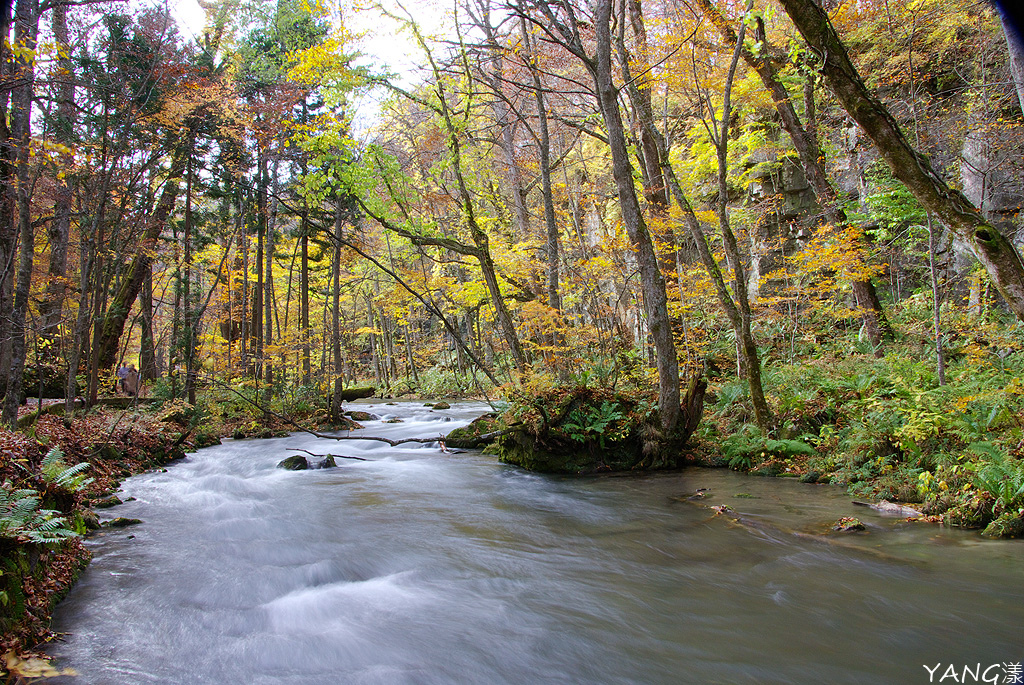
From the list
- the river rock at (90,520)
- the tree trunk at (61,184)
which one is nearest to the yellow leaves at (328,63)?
the tree trunk at (61,184)

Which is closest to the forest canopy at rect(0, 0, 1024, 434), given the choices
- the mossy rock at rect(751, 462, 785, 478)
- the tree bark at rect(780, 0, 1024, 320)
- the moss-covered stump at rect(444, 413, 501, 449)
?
the tree bark at rect(780, 0, 1024, 320)

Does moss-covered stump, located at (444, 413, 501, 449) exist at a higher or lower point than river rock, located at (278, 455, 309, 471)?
higher

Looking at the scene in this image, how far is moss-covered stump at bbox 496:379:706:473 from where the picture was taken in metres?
8.82

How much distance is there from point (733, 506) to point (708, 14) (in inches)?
330

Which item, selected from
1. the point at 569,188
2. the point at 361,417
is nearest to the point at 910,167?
the point at 569,188

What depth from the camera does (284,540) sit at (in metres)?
6.02

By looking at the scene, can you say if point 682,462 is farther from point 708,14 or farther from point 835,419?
point 708,14

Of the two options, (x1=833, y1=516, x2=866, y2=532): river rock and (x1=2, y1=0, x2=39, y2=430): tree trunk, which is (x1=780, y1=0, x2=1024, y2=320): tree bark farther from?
(x1=2, y1=0, x2=39, y2=430): tree trunk

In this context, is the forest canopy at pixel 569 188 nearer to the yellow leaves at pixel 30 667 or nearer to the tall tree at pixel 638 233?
the tall tree at pixel 638 233

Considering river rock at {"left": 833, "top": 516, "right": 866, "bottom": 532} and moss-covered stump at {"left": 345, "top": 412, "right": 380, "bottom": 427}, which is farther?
moss-covered stump at {"left": 345, "top": 412, "right": 380, "bottom": 427}

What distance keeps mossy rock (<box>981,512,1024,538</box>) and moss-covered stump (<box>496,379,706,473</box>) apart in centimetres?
426

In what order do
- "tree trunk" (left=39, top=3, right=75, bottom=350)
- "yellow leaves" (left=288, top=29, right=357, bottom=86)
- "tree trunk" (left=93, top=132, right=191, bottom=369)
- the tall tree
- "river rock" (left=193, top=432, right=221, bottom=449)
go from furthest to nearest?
"tree trunk" (left=93, top=132, right=191, bottom=369), "river rock" (left=193, top=432, right=221, bottom=449), "yellow leaves" (left=288, top=29, right=357, bottom=86), "tree trunk" (left=39, top=3, right=75, bottom=350), the tall tree

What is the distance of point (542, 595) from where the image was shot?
4.31 meters

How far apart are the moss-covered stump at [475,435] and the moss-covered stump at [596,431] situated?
7.28ft
